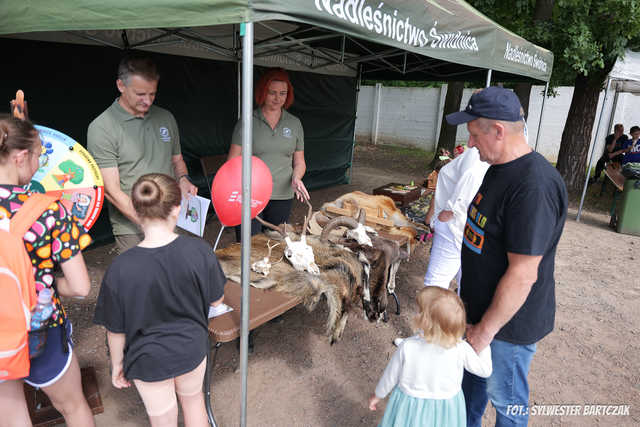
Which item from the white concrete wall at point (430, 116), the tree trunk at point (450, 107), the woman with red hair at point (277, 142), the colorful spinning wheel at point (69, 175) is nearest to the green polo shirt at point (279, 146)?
the woman with red hair at point (277, 142)

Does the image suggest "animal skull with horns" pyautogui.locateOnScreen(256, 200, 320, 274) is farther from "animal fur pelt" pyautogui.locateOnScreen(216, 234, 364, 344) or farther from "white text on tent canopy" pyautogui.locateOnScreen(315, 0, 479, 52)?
"white text on tent canopy" pyautogui.locateOnScreen(315, 0, 479, 52)

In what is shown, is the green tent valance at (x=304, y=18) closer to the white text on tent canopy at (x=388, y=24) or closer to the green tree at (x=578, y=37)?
the white text on tent canopy at (x=388, y=24)

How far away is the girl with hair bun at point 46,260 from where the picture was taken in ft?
4.06

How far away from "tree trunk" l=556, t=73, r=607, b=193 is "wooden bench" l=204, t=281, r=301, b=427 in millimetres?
8326

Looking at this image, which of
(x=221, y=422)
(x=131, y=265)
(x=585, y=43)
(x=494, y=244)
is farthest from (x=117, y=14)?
(x=585, y=43)

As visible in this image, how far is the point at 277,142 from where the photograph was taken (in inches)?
110

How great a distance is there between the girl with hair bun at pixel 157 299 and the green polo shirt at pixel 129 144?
847 mm

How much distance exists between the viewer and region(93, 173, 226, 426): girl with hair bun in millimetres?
1316

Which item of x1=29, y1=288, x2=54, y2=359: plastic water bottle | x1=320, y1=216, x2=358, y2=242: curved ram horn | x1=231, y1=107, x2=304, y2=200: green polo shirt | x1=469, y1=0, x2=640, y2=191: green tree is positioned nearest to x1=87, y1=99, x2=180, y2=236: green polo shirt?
x1=231, y1=107, x2=304, y2=200: green polo shirt

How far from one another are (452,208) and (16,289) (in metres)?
2.21

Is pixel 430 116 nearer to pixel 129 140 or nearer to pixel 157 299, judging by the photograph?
pixel 129 140

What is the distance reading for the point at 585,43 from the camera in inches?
255

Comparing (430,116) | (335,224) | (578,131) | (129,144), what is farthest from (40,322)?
(430,116)

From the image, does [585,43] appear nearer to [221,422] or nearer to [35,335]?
[221,422]
